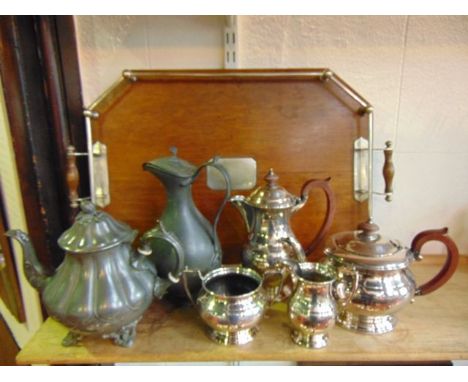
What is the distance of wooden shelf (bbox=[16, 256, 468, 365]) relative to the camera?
0.57 m

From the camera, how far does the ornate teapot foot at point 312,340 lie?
0.59 meters

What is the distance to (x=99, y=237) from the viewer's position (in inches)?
21.3

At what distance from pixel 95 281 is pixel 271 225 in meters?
0.34

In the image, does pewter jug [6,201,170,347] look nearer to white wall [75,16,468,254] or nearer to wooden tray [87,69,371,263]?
wooden tray [87,69,371,263]

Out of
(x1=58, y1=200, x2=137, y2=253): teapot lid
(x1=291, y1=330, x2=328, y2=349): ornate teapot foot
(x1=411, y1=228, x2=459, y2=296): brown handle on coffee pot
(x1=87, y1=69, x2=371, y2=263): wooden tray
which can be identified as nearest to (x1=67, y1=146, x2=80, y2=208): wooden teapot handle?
(x1=87, y1=69, x2=371, y2=263): wooden tray

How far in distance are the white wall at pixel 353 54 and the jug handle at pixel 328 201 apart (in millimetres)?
195

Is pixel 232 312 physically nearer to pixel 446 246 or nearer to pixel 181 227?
pixel 181 227

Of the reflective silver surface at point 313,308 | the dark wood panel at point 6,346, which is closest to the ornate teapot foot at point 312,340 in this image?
the reflective silver surface at point 313,308

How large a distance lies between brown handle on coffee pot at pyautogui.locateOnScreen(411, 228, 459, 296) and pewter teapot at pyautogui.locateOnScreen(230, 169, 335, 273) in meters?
0.21

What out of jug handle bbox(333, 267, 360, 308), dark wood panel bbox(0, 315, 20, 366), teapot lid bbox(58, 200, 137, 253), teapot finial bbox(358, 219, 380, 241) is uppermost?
teapot lid bbox(58, 200, 137, 253)

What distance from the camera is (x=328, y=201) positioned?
28.8 inches

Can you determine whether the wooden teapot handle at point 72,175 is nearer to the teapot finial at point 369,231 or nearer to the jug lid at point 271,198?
the jug lid at point 271,198
